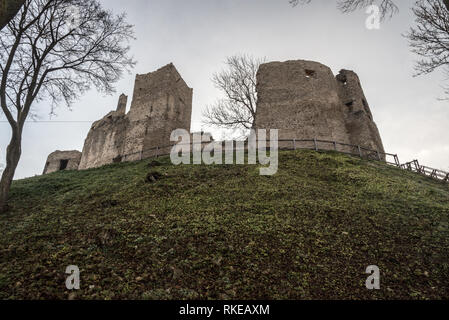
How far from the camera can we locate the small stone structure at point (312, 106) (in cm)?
1753

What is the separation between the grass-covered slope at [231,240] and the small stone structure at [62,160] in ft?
63.6

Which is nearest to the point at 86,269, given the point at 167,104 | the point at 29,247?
the point at 29,247

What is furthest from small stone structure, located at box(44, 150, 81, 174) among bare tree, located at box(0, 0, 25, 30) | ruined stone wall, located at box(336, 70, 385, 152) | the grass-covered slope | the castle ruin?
ruined stone wall, located at box(336, 70, 385, 152)

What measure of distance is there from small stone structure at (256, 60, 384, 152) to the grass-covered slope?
8.26 m

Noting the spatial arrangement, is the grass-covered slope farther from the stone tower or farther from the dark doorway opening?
the dark doorway opening

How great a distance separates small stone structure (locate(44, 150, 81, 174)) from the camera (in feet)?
89.0

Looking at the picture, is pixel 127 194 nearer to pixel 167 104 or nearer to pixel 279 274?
pixel 279 274

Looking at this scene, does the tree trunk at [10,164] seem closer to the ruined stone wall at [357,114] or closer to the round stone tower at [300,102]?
the round stone tower at [300,102]

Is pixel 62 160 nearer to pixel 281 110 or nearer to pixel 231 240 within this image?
pixel 281 110

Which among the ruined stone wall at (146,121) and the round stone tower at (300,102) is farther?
the ruined stone wall at (146,121)

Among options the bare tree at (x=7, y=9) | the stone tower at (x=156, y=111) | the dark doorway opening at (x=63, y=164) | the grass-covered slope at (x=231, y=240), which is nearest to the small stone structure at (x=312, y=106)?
the stone tower at (x=156, y=111)

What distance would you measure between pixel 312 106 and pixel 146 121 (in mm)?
12824

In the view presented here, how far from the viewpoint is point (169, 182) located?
9898 millimetres

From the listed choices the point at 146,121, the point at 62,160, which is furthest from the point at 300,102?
the point at 62,160
